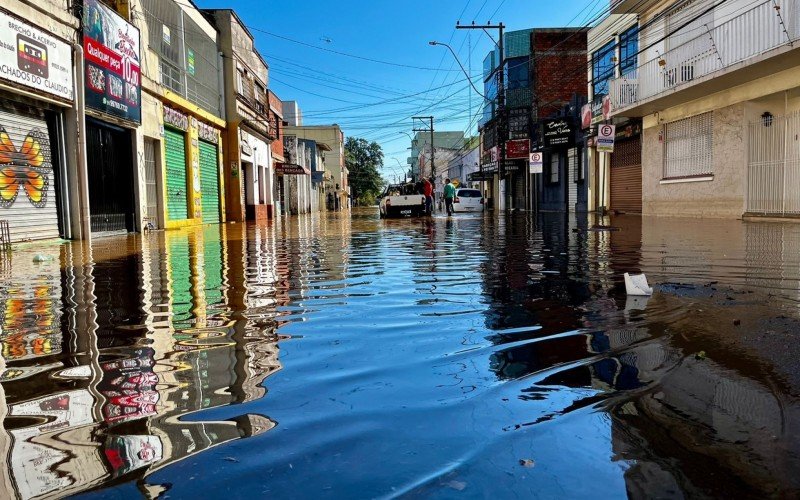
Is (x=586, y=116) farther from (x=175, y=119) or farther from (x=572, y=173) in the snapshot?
(x=175, y=119)

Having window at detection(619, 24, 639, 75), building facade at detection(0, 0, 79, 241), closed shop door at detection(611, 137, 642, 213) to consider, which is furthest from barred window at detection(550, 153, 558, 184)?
building facade at detection(0, 0, 79, 241)

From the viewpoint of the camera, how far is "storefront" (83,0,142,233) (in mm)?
13398

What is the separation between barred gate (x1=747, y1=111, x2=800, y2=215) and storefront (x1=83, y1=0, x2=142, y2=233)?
1678 centimetres

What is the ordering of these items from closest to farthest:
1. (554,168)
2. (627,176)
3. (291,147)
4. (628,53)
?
1. (628,53)
2. (627,176)
3. (554,168)
4. (291,147)

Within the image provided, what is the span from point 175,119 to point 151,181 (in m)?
2.99

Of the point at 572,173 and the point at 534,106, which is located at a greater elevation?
the point at 534,106

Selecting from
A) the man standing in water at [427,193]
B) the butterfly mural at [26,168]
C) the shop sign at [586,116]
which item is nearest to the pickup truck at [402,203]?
the man standing in water at [427,193]

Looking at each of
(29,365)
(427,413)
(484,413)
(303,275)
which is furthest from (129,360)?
(303,275)

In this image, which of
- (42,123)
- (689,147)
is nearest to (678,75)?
(689,147)

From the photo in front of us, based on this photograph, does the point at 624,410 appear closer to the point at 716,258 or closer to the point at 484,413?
the point at 484,413

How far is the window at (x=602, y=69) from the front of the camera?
82.8ft

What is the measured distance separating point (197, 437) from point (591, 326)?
8.03ft

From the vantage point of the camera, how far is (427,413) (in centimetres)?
212

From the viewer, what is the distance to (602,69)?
27.2 metres
